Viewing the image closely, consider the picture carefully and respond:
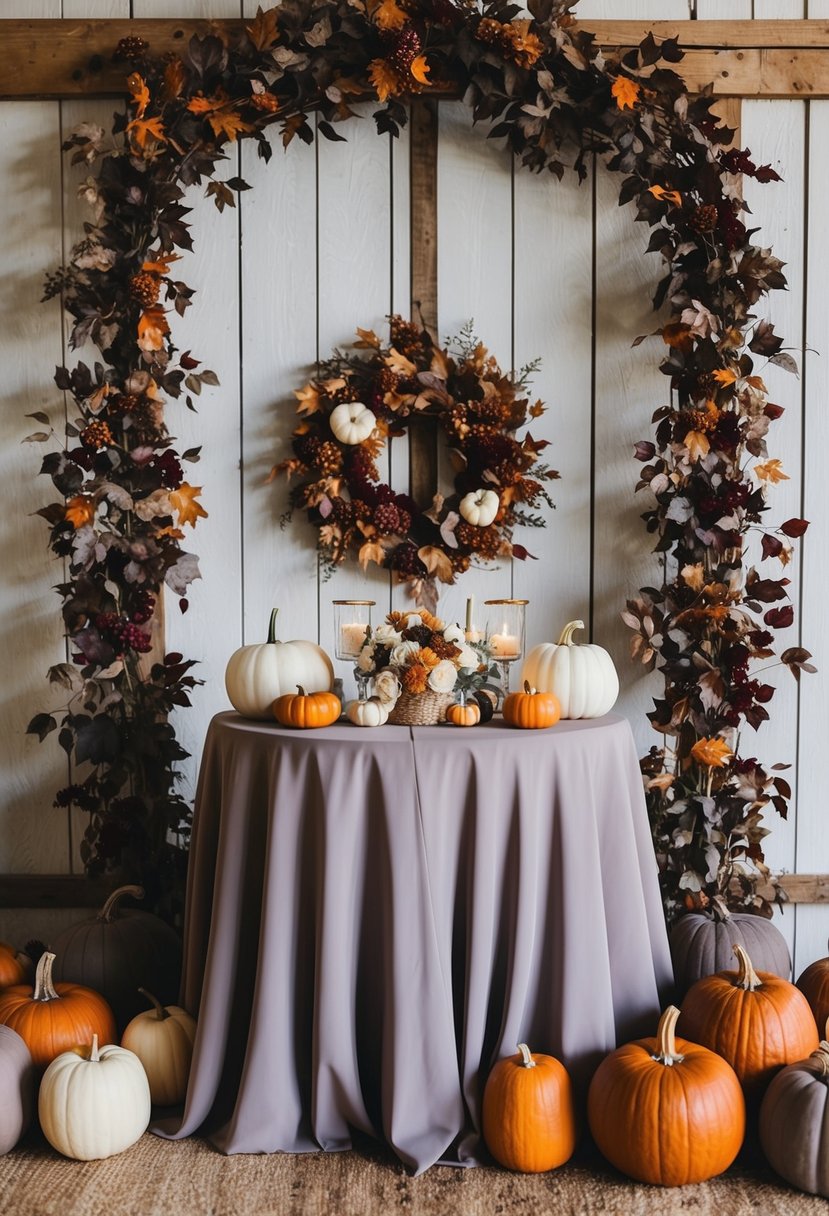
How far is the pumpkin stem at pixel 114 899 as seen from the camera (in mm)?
2295

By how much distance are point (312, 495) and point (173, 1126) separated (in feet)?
4.67

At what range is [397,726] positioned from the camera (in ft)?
6.72

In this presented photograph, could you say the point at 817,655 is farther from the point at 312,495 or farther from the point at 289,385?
the point at 289,385

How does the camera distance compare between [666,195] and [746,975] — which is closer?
[746,975]

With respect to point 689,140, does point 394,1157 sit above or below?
below

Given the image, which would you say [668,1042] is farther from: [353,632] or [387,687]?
[353,632]

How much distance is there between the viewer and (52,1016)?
6.77ft

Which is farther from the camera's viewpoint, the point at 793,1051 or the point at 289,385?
the point at 289,385

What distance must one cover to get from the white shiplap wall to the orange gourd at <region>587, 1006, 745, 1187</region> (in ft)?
3.16

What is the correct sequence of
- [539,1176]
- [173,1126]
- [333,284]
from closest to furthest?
[539,1176]
[173,1126]
[333,284]

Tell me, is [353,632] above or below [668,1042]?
above

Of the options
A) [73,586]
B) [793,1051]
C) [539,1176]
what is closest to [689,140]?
[73,586]

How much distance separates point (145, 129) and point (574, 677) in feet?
5.24

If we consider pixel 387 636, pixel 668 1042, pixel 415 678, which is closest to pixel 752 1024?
pixel 668 1042
